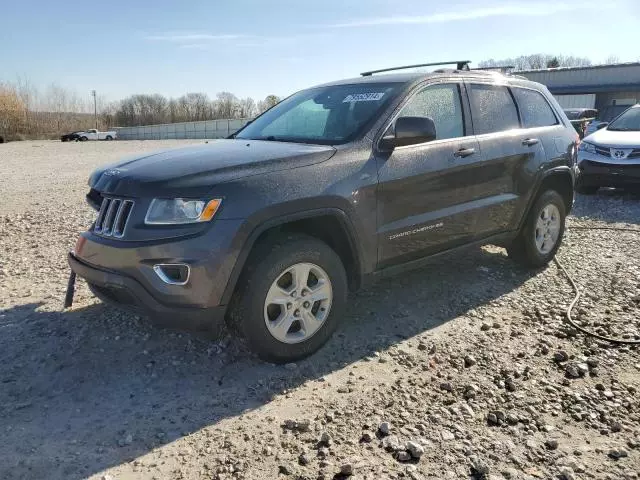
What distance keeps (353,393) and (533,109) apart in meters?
3.67

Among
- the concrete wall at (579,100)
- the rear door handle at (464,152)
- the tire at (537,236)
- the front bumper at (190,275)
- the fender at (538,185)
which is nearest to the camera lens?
the front bumper at (190,275)

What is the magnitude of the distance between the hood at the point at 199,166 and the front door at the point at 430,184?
1.93 ft

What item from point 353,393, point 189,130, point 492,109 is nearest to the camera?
point 353,393

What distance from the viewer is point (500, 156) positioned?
16.0 feet

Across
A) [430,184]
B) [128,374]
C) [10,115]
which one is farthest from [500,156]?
[10,115]

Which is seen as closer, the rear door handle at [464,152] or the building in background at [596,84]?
the rear door handle at [464,152]

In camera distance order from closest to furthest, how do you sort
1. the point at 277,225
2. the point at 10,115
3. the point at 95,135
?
the point at 277,225 < the point at 95,135 < the point at 10,115

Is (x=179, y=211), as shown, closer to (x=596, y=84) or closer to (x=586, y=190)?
(x=586, y=190)

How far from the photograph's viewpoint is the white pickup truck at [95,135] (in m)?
59.4

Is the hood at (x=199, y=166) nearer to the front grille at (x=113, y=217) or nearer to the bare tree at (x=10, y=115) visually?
the front grille at (x=113, y=217)

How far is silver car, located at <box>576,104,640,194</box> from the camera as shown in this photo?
9484 millimetres

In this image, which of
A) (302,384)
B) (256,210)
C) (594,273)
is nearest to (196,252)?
(256,210)

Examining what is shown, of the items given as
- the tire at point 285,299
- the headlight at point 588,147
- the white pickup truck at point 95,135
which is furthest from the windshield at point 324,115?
the white pickup truck at point 95,135

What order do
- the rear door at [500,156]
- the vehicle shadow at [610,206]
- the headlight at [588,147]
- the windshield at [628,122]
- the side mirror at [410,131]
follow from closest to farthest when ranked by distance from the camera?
1. the side mirror at [410,131]
2. the rear door at [500,156]
3. the vehicle shadow at [610,206]
4. the headlight at [588,147]
5. the windshield at [628,122]
